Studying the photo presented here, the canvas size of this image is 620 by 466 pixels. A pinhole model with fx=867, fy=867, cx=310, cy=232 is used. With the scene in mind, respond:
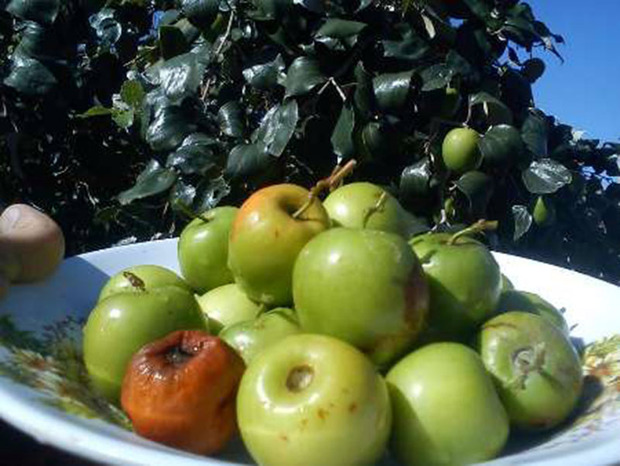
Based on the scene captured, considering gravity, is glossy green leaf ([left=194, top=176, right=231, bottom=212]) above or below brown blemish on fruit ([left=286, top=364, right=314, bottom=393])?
below

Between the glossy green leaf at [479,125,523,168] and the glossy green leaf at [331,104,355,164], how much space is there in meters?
0.20

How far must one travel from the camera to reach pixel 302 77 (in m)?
1.34

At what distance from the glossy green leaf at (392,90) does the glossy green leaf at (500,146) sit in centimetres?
14

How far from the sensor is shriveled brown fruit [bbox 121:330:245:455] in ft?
2.33

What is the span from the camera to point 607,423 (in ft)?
2.42

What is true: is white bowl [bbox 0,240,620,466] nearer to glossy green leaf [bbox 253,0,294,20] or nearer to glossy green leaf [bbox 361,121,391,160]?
glossy green leaf [bbox 361,121,391,160]

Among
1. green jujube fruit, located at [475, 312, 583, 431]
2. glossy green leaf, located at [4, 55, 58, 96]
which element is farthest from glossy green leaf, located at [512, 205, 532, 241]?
glossy green leaf, located at [4, 55, 58, 96]

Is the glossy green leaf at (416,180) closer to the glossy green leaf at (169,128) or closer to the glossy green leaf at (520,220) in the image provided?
the glossy green leaf at (520,220)

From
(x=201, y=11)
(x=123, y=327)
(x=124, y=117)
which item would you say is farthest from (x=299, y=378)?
(x=124, y=117)

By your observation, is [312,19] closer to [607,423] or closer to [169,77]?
[169,77]

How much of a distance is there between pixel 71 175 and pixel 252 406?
57.2 inches

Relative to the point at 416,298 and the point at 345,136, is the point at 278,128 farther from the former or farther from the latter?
the point at 416,298

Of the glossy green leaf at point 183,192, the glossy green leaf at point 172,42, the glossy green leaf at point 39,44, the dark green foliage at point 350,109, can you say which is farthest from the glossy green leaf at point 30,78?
the glossy green leaf at point 183,192

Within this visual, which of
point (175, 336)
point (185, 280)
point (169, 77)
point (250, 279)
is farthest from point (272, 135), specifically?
point (175, 336)
